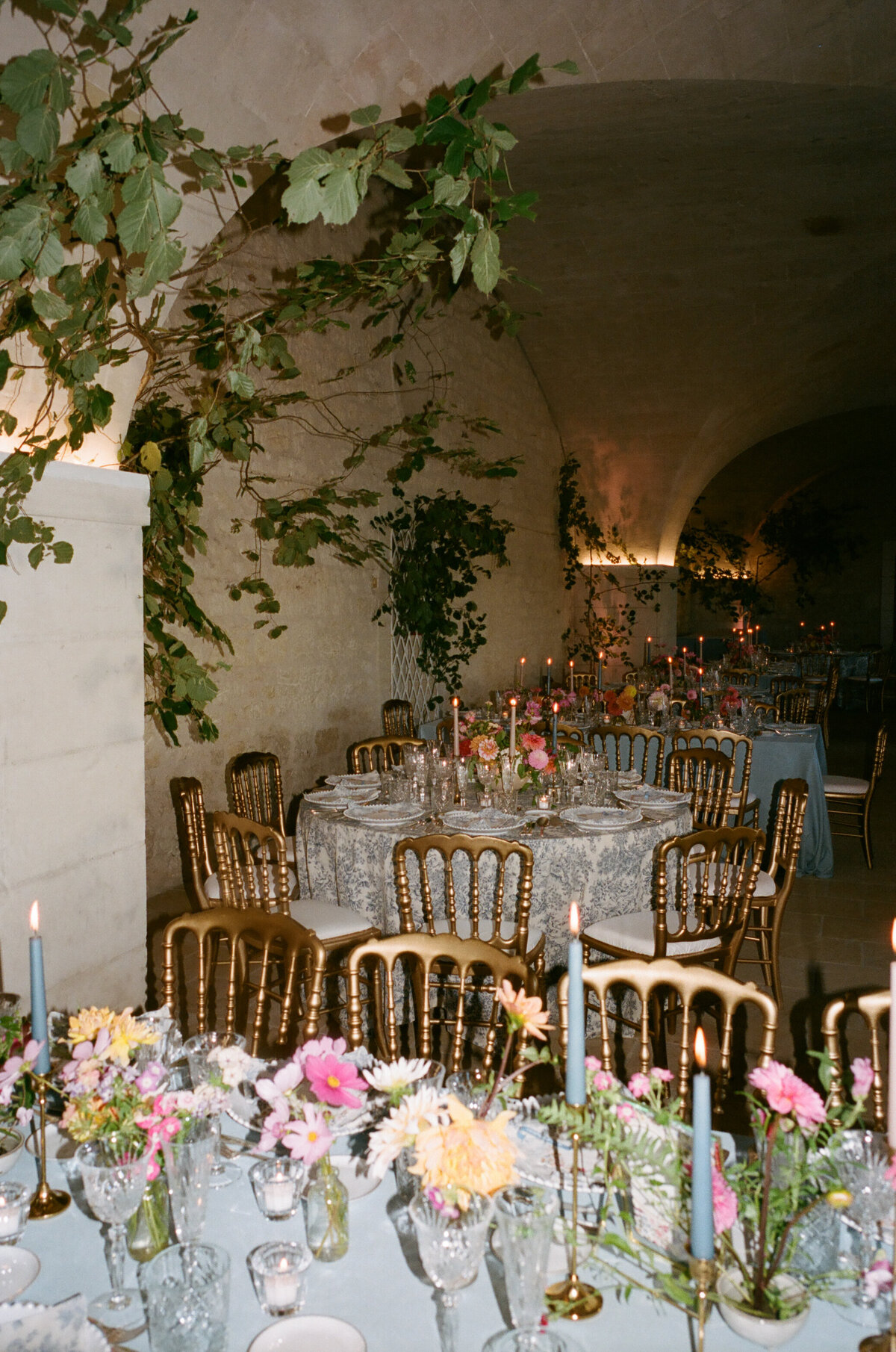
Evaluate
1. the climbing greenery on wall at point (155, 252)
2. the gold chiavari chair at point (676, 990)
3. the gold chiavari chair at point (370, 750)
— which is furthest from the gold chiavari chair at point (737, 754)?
the gold chiavari chair at point (676, 990)

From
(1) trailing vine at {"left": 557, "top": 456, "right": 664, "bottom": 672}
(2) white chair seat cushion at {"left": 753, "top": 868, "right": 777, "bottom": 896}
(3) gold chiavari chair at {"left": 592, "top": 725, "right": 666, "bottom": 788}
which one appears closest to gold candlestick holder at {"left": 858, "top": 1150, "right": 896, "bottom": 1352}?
(2) white chair seat cushion at {"left": 753, "top": 868, "right": 777, "bottom": 896}

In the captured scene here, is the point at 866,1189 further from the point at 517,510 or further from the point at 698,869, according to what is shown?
the point at 517,510

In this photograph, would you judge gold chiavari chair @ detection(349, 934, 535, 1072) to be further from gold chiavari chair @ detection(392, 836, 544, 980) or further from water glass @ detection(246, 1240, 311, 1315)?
water glass @ detection(246, 1240, 311, 1315)

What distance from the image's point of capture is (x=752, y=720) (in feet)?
20.9

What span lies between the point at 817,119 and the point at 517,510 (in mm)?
4432

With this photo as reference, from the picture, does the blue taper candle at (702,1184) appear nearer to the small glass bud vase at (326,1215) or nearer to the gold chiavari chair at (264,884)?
the small glass bud vase at (326,1215)

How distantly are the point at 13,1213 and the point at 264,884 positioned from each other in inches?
76.8

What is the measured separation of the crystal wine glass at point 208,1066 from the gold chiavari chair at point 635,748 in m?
3.49

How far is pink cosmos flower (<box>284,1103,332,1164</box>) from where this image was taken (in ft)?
4.07

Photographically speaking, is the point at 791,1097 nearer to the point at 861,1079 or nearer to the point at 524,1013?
the point at 861,1079

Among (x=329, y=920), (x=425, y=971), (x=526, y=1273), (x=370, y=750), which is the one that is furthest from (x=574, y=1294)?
(x=370, y=750)

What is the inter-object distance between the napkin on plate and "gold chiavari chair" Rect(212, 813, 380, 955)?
1946mm

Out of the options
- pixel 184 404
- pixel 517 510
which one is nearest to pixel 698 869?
pixel 184 404

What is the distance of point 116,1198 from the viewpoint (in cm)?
127
